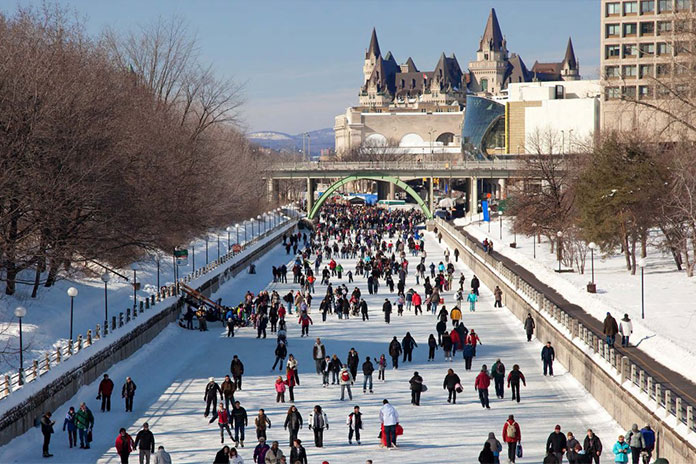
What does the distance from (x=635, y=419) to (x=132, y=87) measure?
110 feet

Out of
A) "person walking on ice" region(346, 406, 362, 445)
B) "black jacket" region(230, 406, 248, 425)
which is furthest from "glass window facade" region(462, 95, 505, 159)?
"black jacket" region(230, 406, 248, 425)

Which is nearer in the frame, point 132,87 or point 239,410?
point 239,410

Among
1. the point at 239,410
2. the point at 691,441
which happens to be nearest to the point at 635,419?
the point at 691,441

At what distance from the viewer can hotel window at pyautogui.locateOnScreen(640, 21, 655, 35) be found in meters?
70.9

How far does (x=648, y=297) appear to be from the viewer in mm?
31719

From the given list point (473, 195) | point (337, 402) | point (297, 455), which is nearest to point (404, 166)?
point (473, 195)

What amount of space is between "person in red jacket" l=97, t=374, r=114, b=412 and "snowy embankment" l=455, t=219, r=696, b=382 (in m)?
11.2

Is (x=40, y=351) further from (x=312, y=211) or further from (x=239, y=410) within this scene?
(x=312, y=211)

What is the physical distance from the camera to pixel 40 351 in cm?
2338

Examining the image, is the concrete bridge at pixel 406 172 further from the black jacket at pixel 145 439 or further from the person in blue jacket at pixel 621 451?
the black jacket at pixel 145 439

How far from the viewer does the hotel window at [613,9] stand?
72.5m

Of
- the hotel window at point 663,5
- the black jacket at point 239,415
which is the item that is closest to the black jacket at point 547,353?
the black jacket at point 239,415

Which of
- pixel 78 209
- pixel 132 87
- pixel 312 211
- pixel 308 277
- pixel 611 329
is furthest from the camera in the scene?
pixel 312 211

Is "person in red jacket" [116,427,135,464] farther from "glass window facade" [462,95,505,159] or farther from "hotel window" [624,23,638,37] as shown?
"glass window facade" [462,95,505,159]
